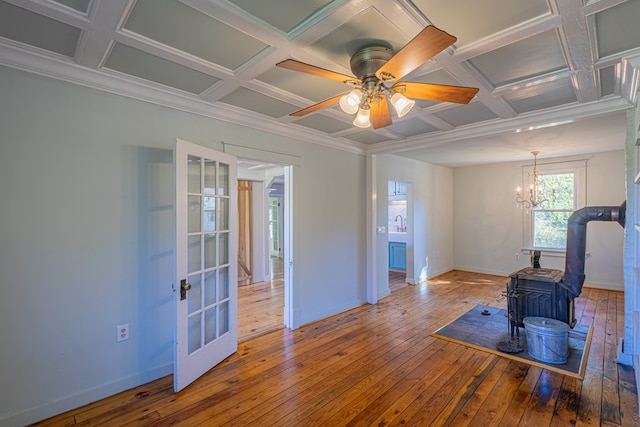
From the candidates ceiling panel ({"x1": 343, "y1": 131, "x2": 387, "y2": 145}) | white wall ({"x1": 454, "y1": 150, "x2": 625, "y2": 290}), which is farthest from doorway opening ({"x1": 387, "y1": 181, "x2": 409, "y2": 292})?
ceiling panel ({"x1": 343, "y1": 131, "x2": 387, "y2": 145})

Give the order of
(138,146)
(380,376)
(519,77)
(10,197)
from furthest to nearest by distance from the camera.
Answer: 1. (380,376)
2. (138,146)
3. (519,77)
4. (10,197)

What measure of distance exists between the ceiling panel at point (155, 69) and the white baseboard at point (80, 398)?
2.38m

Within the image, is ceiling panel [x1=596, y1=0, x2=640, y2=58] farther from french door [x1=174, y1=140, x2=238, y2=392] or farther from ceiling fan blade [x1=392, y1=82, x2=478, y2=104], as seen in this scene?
french door [x1=174, y1=140, x2=238, y2=392]

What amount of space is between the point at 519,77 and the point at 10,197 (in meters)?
3.68

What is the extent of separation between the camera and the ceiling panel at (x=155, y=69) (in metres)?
2.03

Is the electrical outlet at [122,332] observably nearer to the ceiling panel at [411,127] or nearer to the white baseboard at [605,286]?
the ceiling panel at [411,127]

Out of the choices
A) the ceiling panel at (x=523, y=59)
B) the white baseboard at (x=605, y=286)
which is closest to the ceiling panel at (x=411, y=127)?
the ceiling panel at (x=523, y=59)

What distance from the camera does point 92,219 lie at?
2275mm

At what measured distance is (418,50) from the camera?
4.63 ft

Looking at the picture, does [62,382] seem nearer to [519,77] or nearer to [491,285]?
[519,77]

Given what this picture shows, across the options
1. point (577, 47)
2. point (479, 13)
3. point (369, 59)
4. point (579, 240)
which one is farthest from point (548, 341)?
point (369, 59)

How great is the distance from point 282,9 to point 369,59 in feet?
2.00

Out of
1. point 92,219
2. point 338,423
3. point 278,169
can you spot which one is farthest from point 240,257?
point 338,423

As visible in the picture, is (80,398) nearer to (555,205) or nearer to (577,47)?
(577,47)
